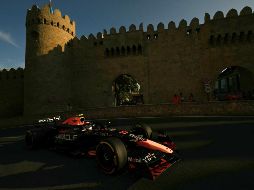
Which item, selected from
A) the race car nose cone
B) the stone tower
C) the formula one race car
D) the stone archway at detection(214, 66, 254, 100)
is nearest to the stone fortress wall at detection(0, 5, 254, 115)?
the stone tower

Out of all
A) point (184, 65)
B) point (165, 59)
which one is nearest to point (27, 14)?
point (165, 59)

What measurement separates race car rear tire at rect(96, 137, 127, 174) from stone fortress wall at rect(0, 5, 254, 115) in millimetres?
21403

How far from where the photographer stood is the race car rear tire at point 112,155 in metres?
4.26

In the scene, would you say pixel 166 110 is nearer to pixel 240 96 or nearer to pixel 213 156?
pixel 240 96

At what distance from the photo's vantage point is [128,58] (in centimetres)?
2712

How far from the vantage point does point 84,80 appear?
92.7ft

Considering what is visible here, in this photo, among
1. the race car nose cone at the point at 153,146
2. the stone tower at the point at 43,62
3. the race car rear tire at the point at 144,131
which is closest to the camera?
the race car nose cone at the point at 153,146

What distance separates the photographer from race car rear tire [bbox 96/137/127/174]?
14.0ft

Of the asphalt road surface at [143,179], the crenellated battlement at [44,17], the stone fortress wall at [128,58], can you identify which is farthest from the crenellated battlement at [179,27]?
the asphalt road surface at [143,179]

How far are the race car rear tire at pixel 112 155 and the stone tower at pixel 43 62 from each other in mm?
23016

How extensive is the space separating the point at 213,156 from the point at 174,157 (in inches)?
61.3

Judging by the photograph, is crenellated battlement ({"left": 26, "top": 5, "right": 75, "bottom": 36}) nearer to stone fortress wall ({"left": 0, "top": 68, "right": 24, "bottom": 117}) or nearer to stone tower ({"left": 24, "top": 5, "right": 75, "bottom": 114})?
stone tower ({"left": 24, "top": 5, "right": 75, "bottom": 114})

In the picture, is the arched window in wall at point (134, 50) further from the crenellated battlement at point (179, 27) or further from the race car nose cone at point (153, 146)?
the race car nose cone at point (153, 146)

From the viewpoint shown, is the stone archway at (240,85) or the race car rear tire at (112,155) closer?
the race car rear tire at (112,155)
